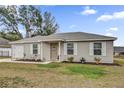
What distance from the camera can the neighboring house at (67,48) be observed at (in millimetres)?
16938

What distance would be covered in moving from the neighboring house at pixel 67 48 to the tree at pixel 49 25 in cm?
1620

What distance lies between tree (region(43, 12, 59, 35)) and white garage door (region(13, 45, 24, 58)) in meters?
16.1

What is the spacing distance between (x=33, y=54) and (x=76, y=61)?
4.72m

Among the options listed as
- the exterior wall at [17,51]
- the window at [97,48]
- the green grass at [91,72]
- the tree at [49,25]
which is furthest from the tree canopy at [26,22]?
the green grass at [91,72]

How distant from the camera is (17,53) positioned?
21.2 m

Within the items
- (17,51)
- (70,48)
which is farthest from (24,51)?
(70,48)

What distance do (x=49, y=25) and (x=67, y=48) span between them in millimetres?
20368

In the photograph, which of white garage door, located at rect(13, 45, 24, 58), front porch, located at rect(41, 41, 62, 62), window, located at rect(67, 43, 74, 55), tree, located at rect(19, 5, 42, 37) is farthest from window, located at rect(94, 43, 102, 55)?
tree, located at rect(19, 5, 42, 37)

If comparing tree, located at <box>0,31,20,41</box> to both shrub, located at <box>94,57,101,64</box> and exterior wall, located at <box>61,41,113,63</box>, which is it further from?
shrub, located at <box>94,57,101,64</box>

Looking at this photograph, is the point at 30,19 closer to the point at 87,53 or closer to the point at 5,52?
the point at 5,52

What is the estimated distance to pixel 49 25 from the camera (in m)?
38.0

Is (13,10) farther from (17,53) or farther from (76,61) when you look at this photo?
(76,61)

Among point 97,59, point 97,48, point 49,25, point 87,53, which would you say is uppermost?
point 49,25
